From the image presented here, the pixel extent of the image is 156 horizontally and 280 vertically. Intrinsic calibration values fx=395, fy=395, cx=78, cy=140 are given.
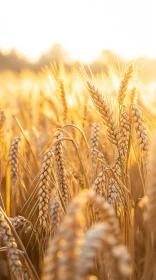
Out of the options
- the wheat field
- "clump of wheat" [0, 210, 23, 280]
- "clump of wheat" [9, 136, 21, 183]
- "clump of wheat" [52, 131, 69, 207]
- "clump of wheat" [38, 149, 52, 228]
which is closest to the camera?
the wheat field

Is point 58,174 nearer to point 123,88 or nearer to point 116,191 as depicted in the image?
point 116,191

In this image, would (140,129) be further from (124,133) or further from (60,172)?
(60,172)

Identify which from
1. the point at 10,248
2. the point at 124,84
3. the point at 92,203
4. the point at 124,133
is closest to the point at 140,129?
the point at 124,133

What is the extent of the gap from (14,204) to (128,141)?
0.81m

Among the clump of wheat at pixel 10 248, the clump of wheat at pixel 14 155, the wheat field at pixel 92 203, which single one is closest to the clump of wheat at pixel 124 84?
the wheat field at pixel 92 203

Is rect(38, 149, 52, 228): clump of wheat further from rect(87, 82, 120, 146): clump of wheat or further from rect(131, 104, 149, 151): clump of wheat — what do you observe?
rect(131, 104, 149, 151): clump of wheat

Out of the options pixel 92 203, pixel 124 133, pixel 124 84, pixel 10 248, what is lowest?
pixel 10 248

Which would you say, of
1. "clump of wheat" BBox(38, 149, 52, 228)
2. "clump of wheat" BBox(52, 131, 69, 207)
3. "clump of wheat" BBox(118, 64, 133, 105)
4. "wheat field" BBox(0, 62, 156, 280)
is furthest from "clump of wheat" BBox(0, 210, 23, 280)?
"clump of wheat" BBox(118, 64, 133, 105)

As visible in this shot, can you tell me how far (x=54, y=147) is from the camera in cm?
162

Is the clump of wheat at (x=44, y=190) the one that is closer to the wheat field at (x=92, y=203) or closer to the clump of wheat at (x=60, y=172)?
the wheat field at (x=92, y=203)

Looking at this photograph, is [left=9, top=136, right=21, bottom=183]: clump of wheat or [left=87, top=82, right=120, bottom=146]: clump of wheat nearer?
[left=87, top=82, right=120, bottom=146]: clump of wheat

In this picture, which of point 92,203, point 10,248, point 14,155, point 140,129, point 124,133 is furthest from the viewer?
point 14,155

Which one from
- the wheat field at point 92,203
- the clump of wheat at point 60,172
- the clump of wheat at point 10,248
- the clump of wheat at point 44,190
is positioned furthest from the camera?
the clump of wheat at point 60,172

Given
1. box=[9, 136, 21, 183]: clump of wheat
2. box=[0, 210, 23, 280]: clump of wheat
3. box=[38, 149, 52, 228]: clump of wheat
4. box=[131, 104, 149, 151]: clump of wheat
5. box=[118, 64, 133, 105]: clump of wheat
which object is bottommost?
box=[0, 210, 23, 280]: clump of wheat
